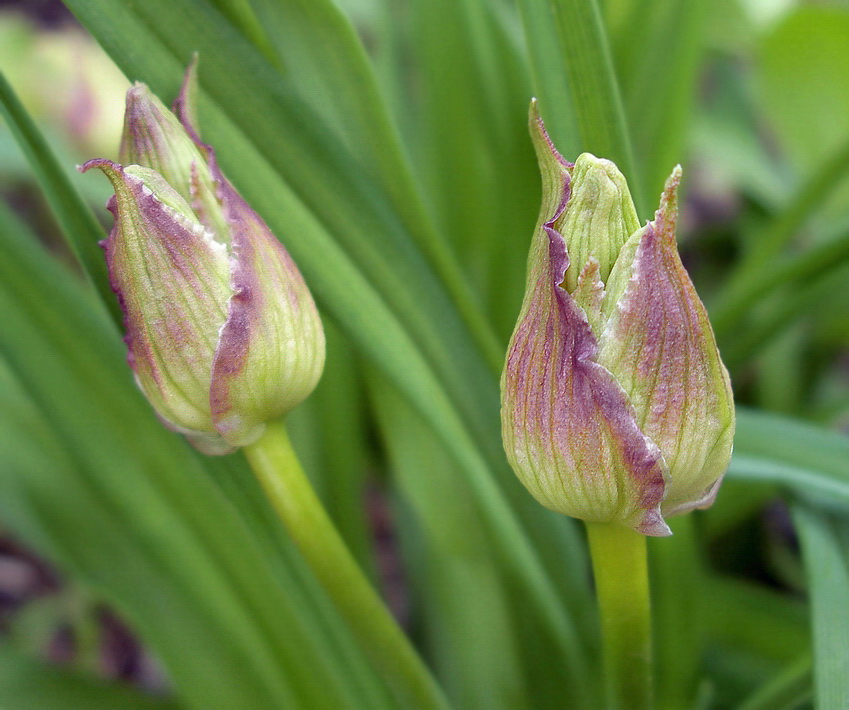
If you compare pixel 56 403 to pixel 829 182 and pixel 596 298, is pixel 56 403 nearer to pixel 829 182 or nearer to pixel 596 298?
pixel 596 298

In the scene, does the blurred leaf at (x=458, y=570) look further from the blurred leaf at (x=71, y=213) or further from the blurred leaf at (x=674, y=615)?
the blurred leaf at (x=71, y=213)

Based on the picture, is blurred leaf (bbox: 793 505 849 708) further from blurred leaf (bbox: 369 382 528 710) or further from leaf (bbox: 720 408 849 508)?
blurred leaf (bbox: 369 382 528 710)

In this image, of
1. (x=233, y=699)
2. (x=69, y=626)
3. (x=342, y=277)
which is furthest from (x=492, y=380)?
(x=69, y=626)

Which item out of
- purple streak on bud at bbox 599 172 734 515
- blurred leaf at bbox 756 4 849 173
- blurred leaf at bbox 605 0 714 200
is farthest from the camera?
blurred leaf at bbox 756 4 849 173

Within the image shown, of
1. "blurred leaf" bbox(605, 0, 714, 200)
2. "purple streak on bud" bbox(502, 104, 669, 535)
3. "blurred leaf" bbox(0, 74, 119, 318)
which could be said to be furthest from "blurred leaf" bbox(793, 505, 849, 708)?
"blurred leaf" bbox(0, 74, 119, 318)

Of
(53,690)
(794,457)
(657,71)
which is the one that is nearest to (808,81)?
(657,71)

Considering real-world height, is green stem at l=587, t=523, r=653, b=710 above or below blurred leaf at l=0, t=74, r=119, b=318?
below

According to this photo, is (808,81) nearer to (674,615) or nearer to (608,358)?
(674,615)
